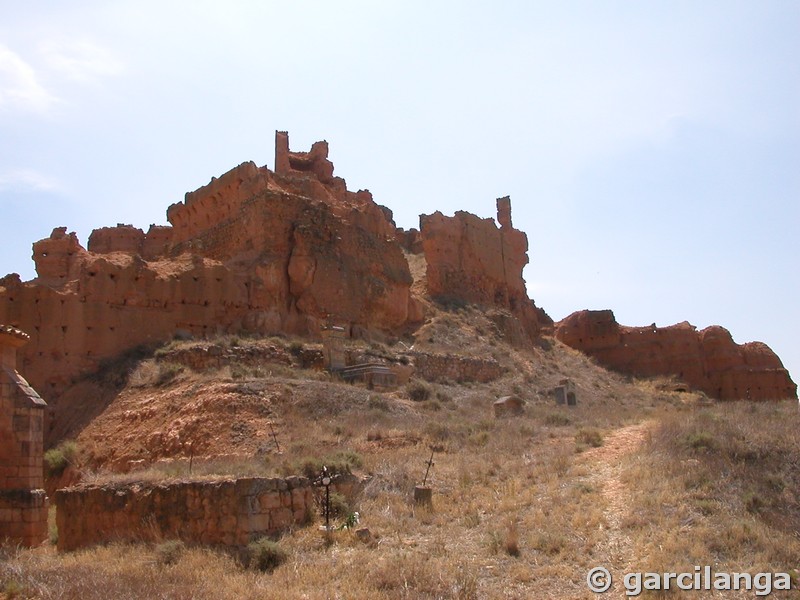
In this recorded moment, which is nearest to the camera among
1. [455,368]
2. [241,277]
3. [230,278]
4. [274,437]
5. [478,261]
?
[274,437]

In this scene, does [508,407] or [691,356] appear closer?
[508,407]

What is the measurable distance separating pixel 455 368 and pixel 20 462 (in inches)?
606

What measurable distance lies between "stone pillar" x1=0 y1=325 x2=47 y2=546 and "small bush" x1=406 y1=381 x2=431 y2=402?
34.5ft

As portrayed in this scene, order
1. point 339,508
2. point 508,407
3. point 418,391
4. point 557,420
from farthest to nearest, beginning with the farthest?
point 418,391, point 508,407, point 557,420, point 339,508

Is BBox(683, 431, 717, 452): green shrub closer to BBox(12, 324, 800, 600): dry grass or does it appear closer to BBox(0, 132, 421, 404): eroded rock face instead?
BBox(12, 324, 800, 600): dry grass

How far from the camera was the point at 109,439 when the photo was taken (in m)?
17.1

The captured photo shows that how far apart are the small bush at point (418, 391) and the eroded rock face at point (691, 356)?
55.8 feet

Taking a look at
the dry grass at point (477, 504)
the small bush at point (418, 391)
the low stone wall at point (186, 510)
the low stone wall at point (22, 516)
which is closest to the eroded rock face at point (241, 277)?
the dry grass at point (477, 504)

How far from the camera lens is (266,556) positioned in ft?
29.4

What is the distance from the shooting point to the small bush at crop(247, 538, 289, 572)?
890 cm

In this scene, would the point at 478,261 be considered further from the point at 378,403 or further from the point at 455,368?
the point at 378,403

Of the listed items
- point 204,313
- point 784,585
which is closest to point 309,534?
point 784,585

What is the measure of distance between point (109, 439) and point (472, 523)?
9.74m

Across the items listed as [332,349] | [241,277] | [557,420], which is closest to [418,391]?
[332,349]
